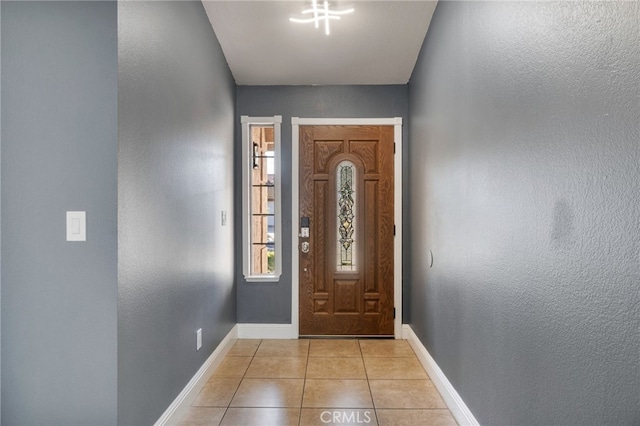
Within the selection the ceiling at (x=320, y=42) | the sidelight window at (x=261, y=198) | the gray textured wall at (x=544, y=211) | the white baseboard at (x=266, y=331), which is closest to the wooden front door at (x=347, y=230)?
the white baseboard at (x=266, y=331)

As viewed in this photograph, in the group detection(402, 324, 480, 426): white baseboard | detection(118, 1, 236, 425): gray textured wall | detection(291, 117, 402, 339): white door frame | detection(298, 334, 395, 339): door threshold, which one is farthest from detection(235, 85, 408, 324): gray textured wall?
detection(402, 324, 480, 426): white baseboard

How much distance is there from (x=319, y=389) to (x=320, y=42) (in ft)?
8.32

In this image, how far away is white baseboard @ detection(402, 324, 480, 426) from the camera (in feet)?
6.96

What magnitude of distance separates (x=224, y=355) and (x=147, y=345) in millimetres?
1530

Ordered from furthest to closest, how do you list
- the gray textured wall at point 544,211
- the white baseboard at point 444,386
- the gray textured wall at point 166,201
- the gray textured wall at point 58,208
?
the white baseboard at point 444,386, the gray textured wall at point 166,201, the gray textured wall at point 58,208, the gray textured wall at point 544,211

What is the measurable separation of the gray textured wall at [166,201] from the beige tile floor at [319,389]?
26 cm

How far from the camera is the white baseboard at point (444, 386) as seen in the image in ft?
6.96

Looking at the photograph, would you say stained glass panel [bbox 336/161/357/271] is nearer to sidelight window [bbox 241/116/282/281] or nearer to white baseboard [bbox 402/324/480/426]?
sidelight window [bbox 241/116/282/281]

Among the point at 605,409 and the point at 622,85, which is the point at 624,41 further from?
the point at 605,409

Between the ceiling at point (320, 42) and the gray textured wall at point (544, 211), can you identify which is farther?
the ceiling at point (320, 42)

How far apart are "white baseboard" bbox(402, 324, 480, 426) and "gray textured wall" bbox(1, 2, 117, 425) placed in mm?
1674

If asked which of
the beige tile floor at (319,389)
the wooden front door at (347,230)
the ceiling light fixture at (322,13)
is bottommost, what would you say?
the beige tile floor at (319,389)


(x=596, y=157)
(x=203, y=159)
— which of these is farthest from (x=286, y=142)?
(x=596, y=157)

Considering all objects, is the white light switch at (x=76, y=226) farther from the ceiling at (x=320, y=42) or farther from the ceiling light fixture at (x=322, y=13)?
the ceiling at (x=320, y=42)
